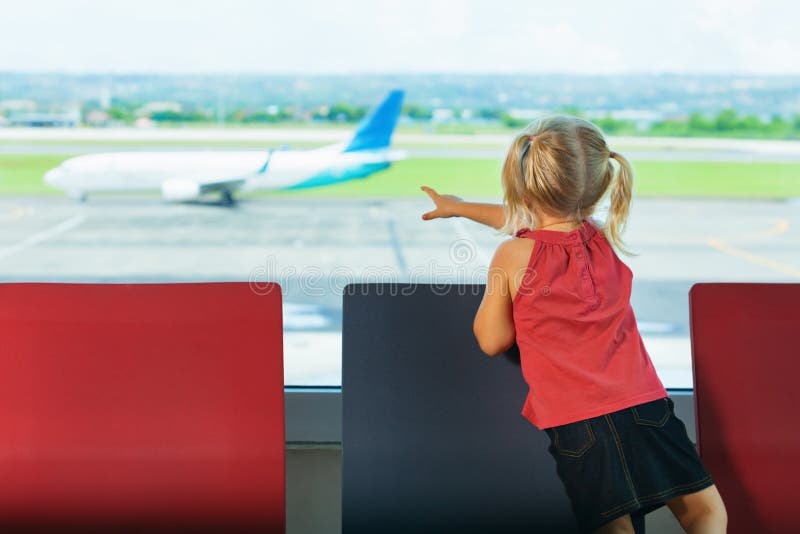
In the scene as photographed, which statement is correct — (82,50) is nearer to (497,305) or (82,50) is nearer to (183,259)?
(183,259)

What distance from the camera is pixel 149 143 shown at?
7.86 ft

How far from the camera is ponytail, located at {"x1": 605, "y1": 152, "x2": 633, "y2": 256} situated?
45.9 inches

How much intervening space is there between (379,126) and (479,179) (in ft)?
1.22

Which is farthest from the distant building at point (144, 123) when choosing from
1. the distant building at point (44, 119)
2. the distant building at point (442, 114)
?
the distant building at point (442, 114)

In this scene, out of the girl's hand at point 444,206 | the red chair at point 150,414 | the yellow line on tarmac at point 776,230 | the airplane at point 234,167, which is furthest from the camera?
the yellow line on tarmac at point 776,230

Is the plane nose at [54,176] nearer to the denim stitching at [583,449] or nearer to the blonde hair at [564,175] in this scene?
the blonde hair at [564,175]

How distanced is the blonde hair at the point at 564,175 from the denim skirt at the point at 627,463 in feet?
0.96

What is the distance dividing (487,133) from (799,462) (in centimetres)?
138

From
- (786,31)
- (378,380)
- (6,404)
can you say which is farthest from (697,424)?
(786,31)

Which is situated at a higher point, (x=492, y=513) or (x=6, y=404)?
(x=6, y=404)

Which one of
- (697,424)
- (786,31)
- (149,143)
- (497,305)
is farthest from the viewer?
(149,143)

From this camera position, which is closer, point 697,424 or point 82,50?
point 697,424

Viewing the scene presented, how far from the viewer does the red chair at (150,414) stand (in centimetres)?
122

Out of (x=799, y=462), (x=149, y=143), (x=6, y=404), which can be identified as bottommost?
(x=799, y=462)
